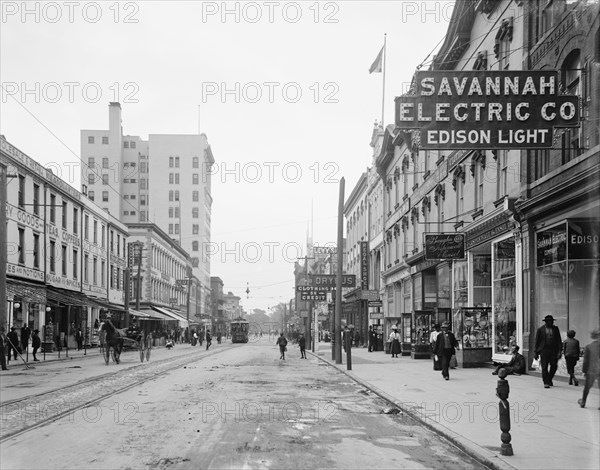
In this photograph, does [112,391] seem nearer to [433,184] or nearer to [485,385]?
[485,385]

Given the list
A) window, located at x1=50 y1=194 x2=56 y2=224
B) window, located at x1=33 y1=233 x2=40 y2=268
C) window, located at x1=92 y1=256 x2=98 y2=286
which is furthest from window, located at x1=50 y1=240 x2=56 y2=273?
window, located at x1=92 y1=256 x2=98 y2=286

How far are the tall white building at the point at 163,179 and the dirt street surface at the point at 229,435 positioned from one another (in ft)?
331

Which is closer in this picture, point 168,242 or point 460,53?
point 460,53

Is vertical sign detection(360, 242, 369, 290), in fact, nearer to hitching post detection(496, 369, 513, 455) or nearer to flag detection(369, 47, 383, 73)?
flag detection(369, 47, 383, 73)

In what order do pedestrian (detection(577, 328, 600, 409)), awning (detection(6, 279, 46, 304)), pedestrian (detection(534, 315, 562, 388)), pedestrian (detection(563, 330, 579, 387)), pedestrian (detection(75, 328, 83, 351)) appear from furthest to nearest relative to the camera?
pedestrian (detection(75, 328, 83, 351))
awning (detection(6, 279, 46, 304))
pedestrian (detection(534, 315, 562, 388))
pedestrian (detection(563, 330, 579, 387))
pedestrian (detection(577, 328, 600, 409))

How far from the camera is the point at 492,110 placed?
13.0m

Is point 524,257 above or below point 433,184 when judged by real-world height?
below

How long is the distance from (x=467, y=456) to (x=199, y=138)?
372 feet

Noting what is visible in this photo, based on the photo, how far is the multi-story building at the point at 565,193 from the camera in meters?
16.8

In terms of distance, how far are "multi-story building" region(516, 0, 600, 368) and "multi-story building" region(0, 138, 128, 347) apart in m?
19.8

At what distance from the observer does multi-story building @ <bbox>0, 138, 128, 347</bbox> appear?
37281 mm

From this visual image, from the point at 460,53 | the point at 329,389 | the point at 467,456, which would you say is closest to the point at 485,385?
the point at 329,389

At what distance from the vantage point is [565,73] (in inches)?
722

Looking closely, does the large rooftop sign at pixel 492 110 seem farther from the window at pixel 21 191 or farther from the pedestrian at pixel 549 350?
the window at pixel 21 191
